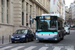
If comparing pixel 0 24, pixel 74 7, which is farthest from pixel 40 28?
pixel 74 7

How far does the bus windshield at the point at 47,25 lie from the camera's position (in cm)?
1572

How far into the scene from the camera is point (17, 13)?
91.3 feet

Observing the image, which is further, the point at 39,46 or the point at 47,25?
the point at 47,25

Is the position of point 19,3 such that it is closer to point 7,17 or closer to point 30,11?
point 7,17

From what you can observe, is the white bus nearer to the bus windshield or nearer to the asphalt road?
the bus windshield

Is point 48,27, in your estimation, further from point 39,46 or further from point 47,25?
point 39,46

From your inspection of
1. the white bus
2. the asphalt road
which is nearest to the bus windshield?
the white bus

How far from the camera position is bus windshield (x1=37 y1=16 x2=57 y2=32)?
15719 mm

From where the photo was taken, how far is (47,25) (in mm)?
15797

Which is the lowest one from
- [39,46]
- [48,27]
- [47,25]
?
[39,46]

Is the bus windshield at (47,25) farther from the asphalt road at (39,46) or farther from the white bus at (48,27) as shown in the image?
the asphalt road at (39,46)

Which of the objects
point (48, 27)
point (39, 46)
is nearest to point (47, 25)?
point (48, 27)

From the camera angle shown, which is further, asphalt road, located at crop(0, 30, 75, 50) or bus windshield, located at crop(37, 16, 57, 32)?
bus windshield, located at crop(37, 16, 57, 32)

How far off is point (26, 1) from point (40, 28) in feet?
57.7
